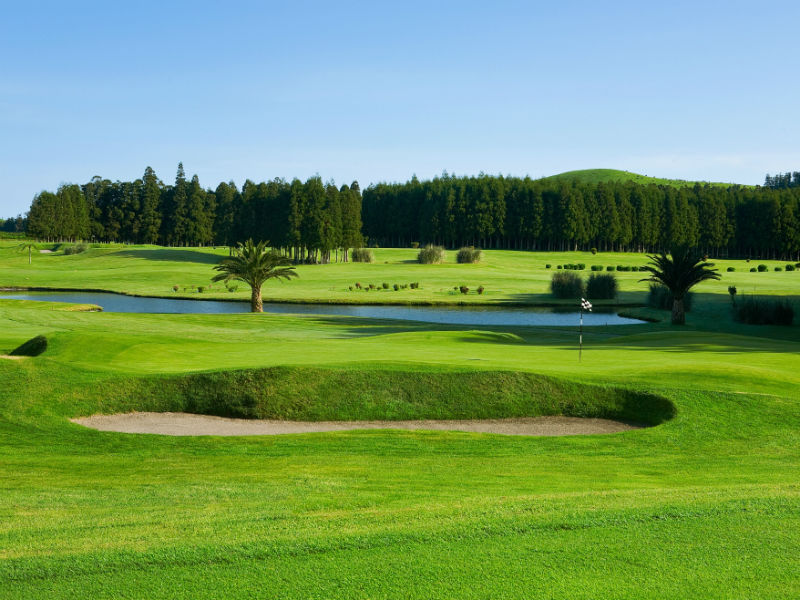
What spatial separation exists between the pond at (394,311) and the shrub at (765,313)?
7.60 meters

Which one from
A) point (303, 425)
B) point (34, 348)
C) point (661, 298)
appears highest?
point (34, 348)

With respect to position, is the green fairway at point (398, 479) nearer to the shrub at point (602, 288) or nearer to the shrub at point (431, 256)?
the shrub at point (602, 288)

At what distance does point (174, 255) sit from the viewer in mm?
132125

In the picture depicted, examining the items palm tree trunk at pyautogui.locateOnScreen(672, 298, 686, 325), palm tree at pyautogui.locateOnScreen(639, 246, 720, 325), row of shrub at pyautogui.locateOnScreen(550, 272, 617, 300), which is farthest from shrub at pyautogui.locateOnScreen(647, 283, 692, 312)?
palm tree at pyautogui.locateOnScreen(639, 246, 720, 325)

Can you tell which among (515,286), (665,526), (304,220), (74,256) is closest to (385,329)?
(665,526)

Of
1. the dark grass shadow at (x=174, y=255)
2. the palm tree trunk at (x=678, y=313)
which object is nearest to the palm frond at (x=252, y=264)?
the palm tree trunk at (x=678, y=313)

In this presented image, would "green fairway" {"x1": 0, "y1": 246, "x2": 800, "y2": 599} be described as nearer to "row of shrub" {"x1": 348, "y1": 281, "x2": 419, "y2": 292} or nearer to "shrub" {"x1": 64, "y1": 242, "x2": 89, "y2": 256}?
"row of shrub" {"x1": 348, "y1": 281, "x2": 419, "y2": 292}

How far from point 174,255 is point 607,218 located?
293ft

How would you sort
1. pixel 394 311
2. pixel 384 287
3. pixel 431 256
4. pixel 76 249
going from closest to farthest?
pixel 394 311 → pixel 384 287 → pixel 431 256 → pixel 76 249

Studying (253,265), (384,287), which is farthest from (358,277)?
(253,265)

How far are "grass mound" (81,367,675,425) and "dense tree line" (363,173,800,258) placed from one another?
481 feet

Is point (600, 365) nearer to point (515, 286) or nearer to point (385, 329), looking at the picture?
point (385, 329)

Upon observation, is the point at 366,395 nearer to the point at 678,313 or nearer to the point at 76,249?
the point at 678,313

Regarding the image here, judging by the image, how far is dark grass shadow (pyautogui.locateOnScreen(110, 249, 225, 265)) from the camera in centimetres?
12781
